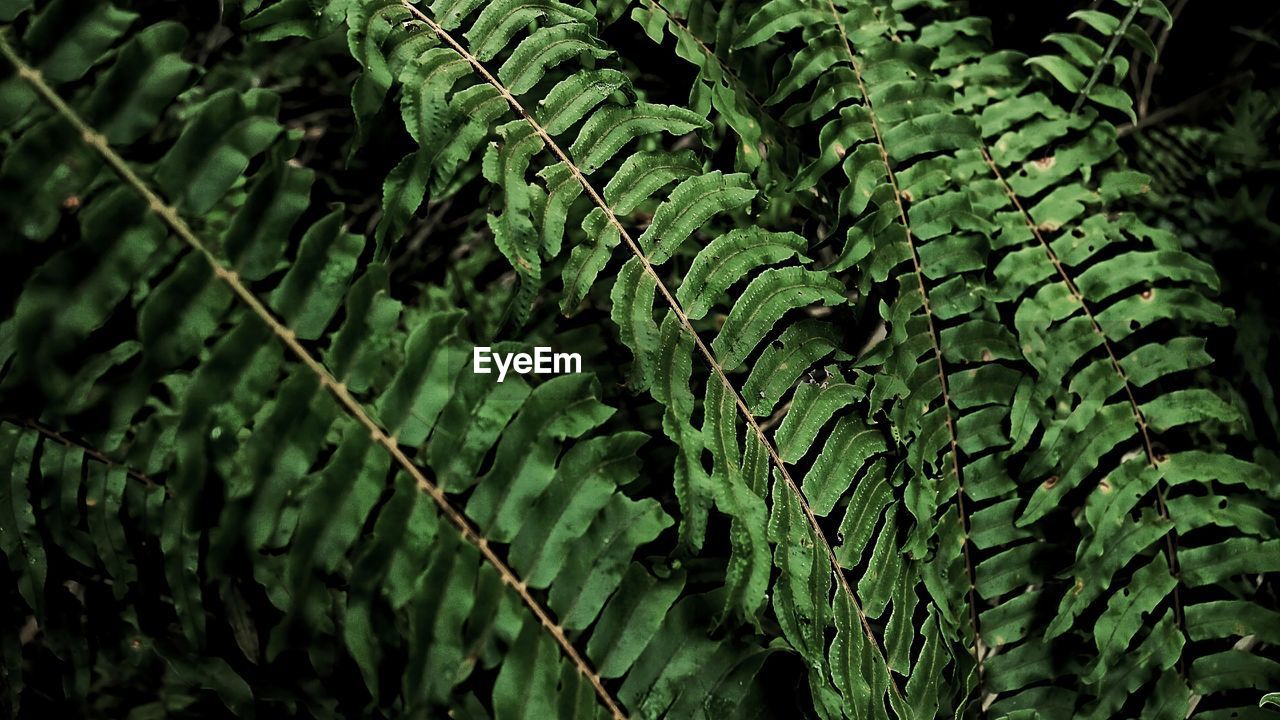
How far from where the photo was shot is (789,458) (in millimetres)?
893

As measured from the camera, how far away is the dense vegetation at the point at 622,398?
660 millimetres

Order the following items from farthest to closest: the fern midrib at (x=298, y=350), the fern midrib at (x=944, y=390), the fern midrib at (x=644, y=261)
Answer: the fern midrib at (x=944, y=390), the fern midrib at (x=644, y=261), the fern midrib at (x=298, y=350)

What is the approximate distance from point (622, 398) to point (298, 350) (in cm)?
61

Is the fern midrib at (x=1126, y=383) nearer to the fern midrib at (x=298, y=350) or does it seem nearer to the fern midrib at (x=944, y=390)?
the fern midrib at (x=944, y=390)

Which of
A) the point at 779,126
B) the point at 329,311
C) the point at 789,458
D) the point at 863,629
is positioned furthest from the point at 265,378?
the point at 779,126

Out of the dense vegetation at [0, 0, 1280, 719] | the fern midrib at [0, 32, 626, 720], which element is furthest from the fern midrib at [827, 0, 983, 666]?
the fern midrib at [0, 32, 626, 720]

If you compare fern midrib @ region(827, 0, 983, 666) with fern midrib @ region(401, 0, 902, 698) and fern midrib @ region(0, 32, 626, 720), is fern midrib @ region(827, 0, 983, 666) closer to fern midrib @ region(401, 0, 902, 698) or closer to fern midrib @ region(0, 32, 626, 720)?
fern midrib @ region(401, 0, 902, 698)

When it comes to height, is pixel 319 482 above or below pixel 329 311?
below

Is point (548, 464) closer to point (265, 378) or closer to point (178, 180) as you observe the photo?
point (265, 378)

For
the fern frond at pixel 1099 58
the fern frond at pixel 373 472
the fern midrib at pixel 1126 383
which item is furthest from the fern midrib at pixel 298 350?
the fern frond at pixel 1099 58

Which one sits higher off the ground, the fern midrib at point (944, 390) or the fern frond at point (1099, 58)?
the fern frond at point (1099, 58)

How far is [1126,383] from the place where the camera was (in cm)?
111

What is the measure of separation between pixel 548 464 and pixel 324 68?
1.37 m

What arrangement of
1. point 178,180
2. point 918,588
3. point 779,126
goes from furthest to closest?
1. point 779,126
2. point 918,588
3. point 178,180
